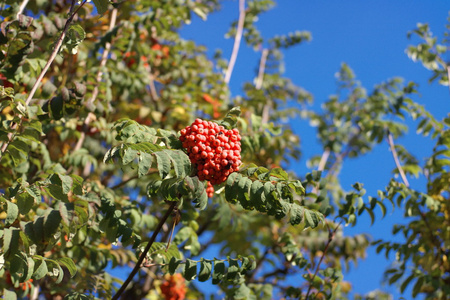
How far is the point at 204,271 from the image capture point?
8.69 feet

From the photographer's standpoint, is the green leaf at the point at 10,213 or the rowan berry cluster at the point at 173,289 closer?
the green leaf at the point at 10,213

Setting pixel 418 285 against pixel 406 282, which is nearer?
pixel 418 285

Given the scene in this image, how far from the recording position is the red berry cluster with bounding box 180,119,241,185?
8.06ft

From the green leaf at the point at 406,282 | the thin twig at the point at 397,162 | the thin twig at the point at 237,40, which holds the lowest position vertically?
the green leaf at the point at 406,282

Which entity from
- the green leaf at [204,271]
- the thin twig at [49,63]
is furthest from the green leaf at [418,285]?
the thin twig at [49,63]

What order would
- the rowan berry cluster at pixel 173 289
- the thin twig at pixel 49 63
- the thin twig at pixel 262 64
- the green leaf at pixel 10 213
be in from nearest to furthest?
1. the green leaf at pixel 10 213
2. the thin twig at pixel 49 63
3. the rowan berry cluster at pixel 173 289
4. the thin twig at pixel 262 64

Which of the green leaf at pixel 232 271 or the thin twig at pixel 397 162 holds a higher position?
the thin twig at pixel 397 162

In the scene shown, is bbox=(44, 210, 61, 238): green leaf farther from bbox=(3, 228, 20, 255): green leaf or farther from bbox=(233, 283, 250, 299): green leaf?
bbox=(233, 283, 250, 299): green leaf

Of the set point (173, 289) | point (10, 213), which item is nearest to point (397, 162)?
point (173, 289)

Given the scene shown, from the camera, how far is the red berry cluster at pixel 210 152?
2.46 meters

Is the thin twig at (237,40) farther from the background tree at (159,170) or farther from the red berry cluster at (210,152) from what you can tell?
the red berry cluster at (210,152)

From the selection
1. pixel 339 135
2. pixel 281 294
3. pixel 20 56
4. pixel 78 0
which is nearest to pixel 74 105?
pixel 20 56

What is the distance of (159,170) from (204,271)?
0.72m

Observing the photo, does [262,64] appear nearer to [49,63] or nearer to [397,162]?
[397,162]
